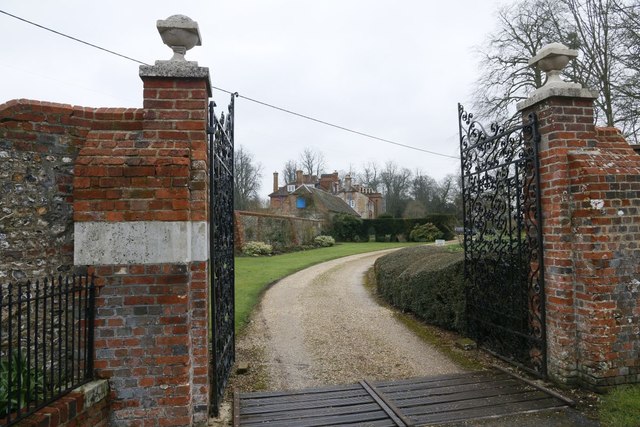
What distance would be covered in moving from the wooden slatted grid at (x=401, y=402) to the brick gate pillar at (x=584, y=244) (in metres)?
0.59

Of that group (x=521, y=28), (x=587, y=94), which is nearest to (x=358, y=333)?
(x=587, y=94)

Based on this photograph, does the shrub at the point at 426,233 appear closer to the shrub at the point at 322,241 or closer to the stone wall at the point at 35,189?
the shrub at the point at 322,241

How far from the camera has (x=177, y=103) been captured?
3793mm

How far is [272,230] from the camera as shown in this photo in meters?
25.2

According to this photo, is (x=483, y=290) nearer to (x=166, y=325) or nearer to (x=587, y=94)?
(x=587, y=94)

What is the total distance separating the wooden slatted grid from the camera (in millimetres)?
3881

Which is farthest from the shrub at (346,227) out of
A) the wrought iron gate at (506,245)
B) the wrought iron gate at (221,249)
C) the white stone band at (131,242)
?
the white stone band at (131,242)

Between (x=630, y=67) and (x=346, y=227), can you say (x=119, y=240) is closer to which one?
(x=630, y=67)

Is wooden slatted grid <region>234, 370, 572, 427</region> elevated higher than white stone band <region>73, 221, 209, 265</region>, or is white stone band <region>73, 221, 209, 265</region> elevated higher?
white stone band <region>73, 221, 209, 265</region>

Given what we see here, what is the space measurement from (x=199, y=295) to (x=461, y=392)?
2.91 metres

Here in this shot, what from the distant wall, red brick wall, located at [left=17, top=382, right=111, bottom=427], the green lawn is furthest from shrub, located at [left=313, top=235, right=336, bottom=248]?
red brick wall, located at [left=17, top=382, right=111, bottom=427]

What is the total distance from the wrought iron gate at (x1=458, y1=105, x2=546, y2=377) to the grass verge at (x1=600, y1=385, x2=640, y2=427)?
2.37 feet

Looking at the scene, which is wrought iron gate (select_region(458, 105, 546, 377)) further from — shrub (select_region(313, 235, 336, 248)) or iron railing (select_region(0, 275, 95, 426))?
shrub (select_region(313, 235, 336, 248))

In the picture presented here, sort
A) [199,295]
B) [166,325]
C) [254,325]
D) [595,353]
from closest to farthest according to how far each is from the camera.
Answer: [166,325]
[199,295]
[595,353]
[254,325]
